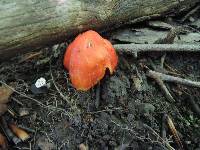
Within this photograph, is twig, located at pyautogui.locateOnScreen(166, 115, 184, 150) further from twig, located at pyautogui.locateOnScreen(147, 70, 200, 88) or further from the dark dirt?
twig, located at pyautogui.locateOnScreen(147, 70, 200, 88)

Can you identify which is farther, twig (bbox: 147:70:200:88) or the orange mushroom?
twig (bbox: 147:70:200:88)

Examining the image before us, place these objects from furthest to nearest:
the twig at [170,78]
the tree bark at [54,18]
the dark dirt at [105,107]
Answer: the twig at [170,78]
the tree bark at [54,18]
the dark dirt at [105,107]

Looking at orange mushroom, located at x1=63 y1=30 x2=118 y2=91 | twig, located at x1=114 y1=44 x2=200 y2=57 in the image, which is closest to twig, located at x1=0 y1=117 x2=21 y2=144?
orange mushroom, located at x1=63 y1=30 x2=118 y2=91

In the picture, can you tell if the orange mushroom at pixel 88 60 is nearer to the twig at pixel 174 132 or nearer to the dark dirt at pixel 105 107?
the dark dirt at pixel 105 107

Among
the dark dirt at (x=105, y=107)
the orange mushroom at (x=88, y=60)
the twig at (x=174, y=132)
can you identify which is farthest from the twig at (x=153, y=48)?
the twig at (x=174, y=132)

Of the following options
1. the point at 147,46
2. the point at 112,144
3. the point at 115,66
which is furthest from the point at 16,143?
the point at 147,46

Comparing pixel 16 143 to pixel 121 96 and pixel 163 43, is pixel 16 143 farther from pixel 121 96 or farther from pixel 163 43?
pixel 163 43
